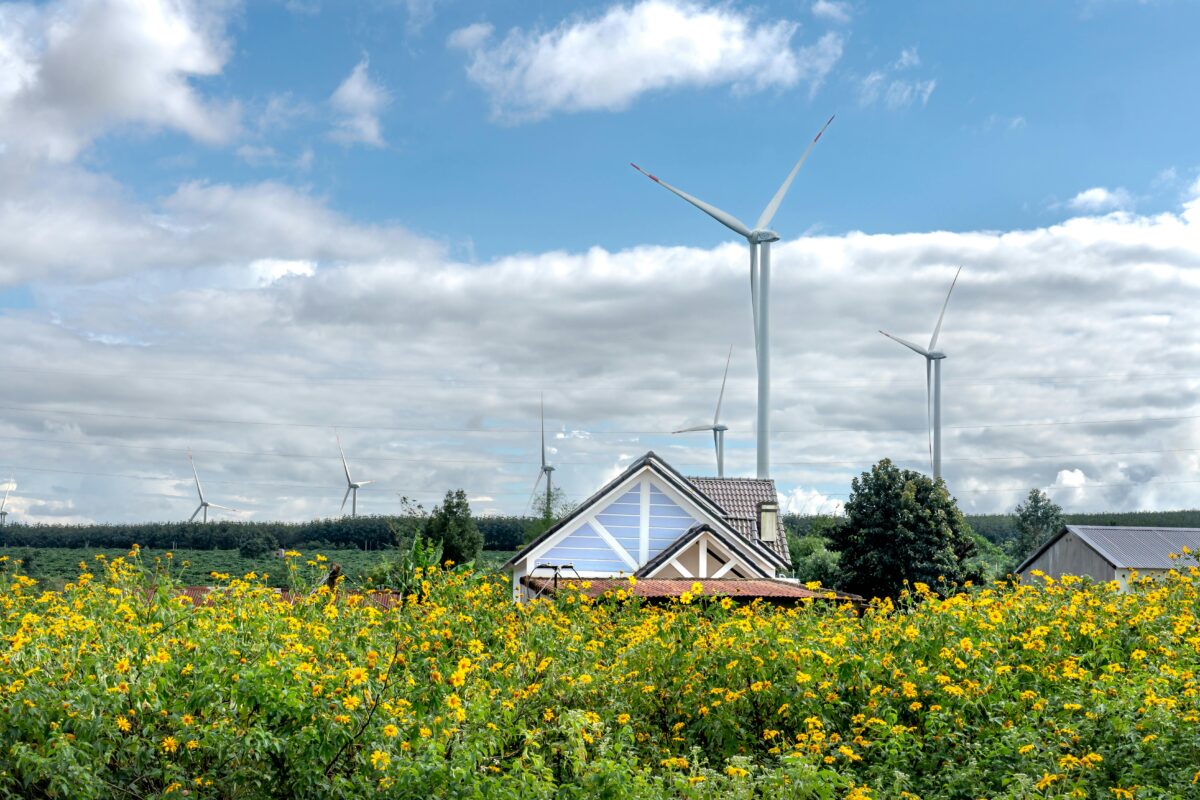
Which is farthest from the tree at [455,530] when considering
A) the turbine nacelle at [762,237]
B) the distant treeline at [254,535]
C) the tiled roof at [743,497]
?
the distant treeline at [254,535]

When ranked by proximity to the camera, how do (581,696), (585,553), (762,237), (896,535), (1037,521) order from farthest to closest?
(1037,521) → (762,237) → (896,535) → (585,553) → (581,696)

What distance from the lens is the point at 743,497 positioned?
32188mm

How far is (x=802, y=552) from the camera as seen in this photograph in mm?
49125

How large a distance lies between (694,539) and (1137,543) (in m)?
16.8

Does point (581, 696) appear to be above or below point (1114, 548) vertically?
below

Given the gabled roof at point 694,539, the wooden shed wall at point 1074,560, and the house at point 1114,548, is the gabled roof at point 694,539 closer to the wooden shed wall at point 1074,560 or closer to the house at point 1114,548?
the wooden shed wall at point 1074,560

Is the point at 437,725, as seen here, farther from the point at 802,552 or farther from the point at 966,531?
the point at 802,552

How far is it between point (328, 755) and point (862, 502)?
28937 millimetres

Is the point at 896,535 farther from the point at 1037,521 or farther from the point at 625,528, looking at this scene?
the point at 1037,521

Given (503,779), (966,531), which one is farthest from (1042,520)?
(503,779)

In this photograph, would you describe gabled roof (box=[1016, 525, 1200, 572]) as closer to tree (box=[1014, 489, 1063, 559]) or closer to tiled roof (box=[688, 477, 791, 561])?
tiled roof (box=[688, 477, 791, 561])

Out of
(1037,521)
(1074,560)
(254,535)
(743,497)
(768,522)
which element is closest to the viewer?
(768,522)

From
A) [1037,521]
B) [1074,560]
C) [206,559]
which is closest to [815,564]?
[1074,560]

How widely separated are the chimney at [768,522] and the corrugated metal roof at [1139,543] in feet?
31.5
